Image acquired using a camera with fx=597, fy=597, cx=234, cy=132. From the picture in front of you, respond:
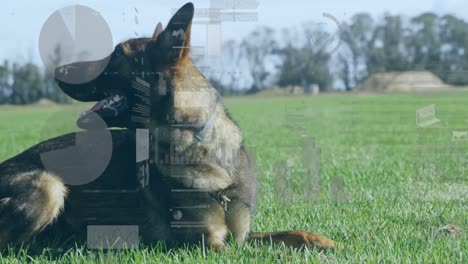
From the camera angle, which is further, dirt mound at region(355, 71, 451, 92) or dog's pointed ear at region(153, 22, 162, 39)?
dirt mound at region(355, 71, 451, 92)

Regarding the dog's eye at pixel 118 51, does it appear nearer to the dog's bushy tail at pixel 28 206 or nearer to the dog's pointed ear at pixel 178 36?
the dog's pointed ear at pixel 178 36

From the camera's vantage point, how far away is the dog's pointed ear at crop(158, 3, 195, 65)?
3.36m

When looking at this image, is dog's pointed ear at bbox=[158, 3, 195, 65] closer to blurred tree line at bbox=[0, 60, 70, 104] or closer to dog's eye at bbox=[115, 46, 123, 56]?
dog's eye at bbox=[115, 46, 123, 56]

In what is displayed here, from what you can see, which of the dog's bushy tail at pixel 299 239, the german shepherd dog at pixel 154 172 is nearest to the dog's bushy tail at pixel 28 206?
the german shepherd dog at pixel 154 172

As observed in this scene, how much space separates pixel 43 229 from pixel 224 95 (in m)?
1.55

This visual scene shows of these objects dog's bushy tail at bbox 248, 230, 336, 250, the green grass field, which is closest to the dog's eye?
the green grass field

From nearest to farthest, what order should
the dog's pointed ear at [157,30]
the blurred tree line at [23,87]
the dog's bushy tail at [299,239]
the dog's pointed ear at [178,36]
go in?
the dog's pointed ear at [178,36]
the dog's bushy tail at [299,239]
the dog's pointed ear at [157,30]
the blurred tree line at [23,87]

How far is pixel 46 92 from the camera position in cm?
1252

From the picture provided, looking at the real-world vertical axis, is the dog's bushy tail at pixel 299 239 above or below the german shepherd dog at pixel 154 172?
below
